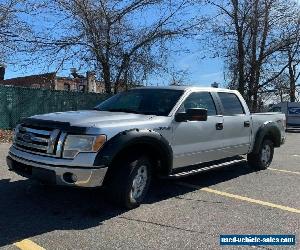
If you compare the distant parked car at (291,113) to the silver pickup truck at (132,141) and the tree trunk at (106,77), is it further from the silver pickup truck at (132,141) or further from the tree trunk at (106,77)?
the silver pickup truck at (132,141)

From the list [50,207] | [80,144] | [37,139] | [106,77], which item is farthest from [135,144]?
[106,77]

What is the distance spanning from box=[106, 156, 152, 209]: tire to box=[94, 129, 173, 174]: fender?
20 cm

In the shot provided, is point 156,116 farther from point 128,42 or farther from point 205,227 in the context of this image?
point 128,42

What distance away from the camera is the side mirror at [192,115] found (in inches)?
254

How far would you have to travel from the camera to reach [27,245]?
464cm

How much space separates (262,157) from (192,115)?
11.3ft

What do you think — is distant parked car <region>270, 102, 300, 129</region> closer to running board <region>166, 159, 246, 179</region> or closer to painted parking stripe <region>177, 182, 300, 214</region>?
running board <region>166, 159, 246, 179</region>

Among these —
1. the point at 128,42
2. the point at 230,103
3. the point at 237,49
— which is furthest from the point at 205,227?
the point at 237,49

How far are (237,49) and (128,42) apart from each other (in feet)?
29.8

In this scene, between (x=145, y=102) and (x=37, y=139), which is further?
(x=145, y=102)

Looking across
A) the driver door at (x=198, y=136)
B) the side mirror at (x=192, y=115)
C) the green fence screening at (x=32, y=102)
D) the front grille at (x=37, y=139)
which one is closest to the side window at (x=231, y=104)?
the driver door at (x=198, y=136)

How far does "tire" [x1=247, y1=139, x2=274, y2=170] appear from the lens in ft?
30.2

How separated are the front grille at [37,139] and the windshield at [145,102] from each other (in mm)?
1479

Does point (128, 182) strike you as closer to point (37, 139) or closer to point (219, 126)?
point (37, 139)
